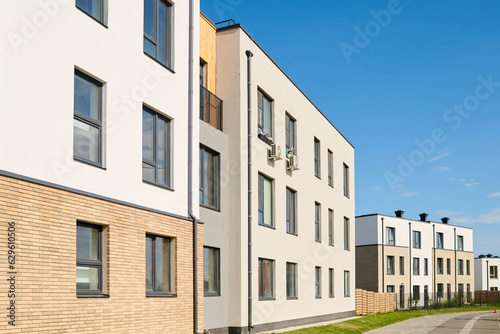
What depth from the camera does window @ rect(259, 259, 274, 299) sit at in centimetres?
2016

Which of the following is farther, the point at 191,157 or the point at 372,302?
the point at 372,302

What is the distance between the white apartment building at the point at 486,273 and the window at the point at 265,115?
223 feet

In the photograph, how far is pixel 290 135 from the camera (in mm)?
24438

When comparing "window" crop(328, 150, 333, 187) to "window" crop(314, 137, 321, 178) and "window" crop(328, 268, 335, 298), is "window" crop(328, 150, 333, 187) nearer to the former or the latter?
"window" crop(314, 137, 321, 178)

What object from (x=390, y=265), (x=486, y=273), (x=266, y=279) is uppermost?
(x=266, y=279)

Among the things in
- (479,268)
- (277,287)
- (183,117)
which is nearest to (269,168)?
(277,287)

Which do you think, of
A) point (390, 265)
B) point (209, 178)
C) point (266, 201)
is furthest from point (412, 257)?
point (209, 178)

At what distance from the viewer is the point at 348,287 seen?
32.5 metres

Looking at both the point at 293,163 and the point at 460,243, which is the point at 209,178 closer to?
the point at 293,163

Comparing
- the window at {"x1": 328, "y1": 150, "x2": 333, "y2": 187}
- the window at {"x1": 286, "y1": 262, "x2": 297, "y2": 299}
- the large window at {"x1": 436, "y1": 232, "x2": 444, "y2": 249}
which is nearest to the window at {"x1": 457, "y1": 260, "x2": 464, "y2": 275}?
the large window at {"x1": 436, "y1": 232, "x2": 444, "y2": 249}

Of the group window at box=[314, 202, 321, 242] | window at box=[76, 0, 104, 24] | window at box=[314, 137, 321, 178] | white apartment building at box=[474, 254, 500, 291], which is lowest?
white apartment building at box=[474, 254, 500, 291]

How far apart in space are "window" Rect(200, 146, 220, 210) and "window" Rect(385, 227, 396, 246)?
129ft

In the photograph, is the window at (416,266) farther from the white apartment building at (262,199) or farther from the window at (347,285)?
the white apartment building at (262,199)

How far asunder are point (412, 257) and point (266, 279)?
3987 cm
